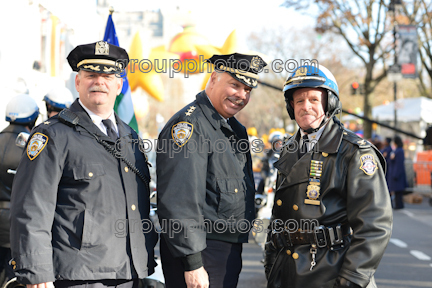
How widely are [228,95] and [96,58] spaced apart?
92cm

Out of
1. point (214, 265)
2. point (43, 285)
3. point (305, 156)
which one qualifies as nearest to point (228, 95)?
point (305, 156)

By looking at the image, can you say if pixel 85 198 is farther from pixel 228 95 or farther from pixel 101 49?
pixel 228 95

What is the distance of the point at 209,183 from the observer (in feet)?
10.3

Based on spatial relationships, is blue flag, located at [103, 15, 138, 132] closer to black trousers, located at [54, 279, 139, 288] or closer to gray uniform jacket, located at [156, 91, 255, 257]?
gray uniform jacket, located at [156, 91, 255, 257]

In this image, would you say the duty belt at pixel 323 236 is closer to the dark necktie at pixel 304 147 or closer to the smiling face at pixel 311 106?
the dark necktie at pixel 304 147

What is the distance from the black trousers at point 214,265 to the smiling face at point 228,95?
2.99 ft

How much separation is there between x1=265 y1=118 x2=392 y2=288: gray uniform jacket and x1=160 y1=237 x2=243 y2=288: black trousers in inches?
10.7

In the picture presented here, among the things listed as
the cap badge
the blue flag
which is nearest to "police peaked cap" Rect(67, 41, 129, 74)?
the cap badge

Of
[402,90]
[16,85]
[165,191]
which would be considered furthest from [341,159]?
[402,90]

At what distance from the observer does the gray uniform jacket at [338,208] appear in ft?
8.75

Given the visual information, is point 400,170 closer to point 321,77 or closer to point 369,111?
point 369,111

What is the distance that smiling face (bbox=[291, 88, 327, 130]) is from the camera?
3035 millimetres

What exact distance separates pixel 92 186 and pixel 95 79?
0.69m

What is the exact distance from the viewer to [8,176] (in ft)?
13.7
